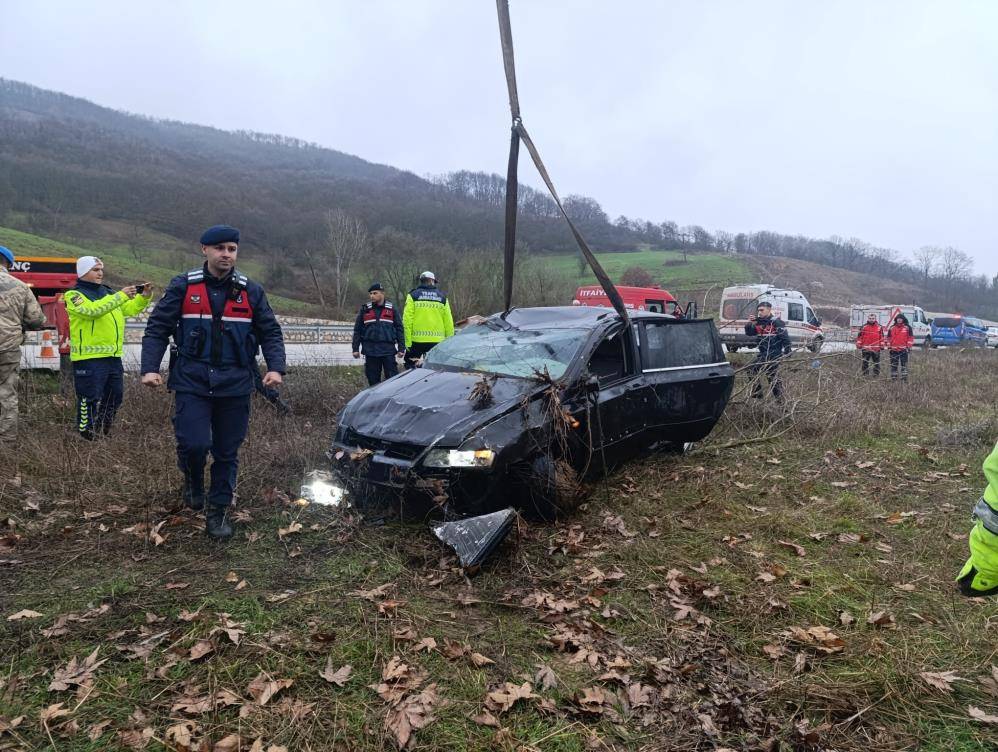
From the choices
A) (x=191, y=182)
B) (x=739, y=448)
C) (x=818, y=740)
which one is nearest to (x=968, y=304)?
(x=739, y=448)

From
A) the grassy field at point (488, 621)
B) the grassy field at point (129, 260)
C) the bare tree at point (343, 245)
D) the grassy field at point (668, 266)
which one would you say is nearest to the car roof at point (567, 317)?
the grassy field at point (488, 621)

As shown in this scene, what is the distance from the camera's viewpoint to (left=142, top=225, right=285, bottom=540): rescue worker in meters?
4.00

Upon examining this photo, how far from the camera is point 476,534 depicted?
384 cm

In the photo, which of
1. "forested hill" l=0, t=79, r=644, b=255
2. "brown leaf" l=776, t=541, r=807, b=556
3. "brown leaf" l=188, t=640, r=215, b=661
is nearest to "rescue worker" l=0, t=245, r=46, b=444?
"brown leaf" l=188, t=640, r=215, b=661

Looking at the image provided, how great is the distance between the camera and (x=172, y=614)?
320cm

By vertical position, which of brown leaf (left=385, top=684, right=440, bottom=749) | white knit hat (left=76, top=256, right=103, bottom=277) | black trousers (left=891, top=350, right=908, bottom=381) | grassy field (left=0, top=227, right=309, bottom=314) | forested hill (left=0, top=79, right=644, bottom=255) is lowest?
brown leaf (left=385, top=684, right=440, bottom=749)

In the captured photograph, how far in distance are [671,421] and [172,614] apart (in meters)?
4.36

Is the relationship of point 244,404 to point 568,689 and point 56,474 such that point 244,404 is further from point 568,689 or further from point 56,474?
point 568,689

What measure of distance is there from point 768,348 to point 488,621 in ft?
23.9

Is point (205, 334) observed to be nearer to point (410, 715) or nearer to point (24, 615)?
point (24, 615)

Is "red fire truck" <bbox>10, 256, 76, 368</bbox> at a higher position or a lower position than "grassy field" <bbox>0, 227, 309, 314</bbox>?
lower

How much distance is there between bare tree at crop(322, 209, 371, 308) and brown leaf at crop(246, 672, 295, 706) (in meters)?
35.3

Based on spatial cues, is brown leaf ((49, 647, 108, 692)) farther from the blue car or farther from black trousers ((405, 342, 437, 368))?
the blue car

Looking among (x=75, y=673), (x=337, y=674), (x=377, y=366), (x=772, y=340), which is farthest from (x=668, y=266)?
(x=75, y=673)
